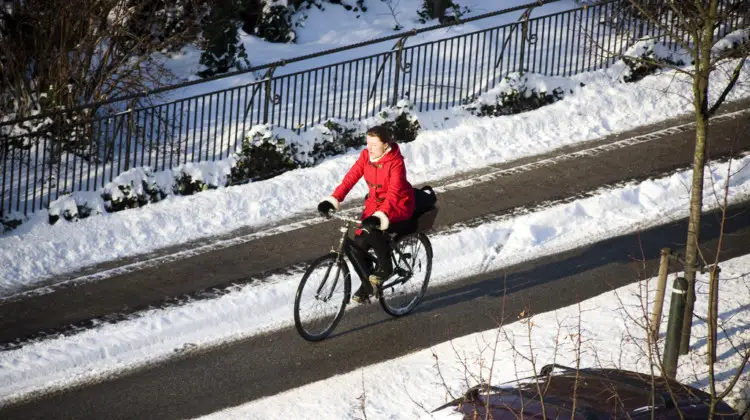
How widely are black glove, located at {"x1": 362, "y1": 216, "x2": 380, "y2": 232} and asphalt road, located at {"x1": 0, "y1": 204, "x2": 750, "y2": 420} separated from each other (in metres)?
1.16

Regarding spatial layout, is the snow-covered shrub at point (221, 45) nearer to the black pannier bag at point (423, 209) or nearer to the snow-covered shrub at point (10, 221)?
the snow-covered shrub at point (10, 221)

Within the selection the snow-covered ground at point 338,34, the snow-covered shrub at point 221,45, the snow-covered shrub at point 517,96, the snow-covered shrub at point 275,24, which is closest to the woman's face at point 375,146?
the snow-covered shrub at point 517,96

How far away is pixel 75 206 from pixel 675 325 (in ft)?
24.5

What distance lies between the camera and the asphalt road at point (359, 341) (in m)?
7.97

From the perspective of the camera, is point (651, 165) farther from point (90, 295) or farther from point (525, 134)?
point (90, 295)

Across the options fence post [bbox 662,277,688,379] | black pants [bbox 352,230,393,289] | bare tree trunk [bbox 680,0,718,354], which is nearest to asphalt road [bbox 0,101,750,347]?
black pants [bbox 352,230,393,289]

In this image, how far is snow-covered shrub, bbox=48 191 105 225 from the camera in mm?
11758

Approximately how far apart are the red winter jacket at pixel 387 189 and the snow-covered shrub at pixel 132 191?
4.21 metres

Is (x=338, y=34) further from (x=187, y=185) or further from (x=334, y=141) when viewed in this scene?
(x=187, y=185)

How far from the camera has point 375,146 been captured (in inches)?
348

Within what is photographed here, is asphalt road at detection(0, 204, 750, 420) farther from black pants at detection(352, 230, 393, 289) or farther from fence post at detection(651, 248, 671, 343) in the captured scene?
black pants at detection(352, 230, 393, 289)

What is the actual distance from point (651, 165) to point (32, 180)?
8.52m

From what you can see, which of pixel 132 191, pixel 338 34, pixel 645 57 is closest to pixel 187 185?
pixel 132 191

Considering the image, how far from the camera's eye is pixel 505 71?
16281mm
